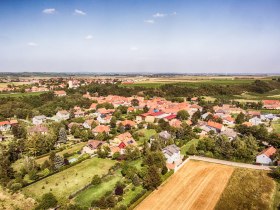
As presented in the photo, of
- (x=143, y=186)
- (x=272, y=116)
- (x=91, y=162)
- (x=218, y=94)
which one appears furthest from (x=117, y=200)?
(x=218, y=94)

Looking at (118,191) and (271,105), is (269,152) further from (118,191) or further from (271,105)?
(271,105)

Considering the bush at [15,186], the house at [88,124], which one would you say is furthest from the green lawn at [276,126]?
the bush at [15,186]

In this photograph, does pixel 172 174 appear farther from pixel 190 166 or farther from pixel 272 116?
pixel 272 116

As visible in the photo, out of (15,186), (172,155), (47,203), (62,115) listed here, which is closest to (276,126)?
(172,155)

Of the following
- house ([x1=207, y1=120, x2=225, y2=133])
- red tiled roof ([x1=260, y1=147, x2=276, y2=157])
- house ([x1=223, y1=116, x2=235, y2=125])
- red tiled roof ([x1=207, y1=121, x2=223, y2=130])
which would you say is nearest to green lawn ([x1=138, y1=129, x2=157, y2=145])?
house ([x1=207, y1=120, x2=225, y2=133])

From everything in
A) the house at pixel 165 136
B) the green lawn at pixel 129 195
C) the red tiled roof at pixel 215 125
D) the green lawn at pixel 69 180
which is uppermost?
the red tiled roof at pixel 215 125

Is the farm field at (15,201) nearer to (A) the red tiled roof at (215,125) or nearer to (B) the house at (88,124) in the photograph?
(B) the house at (88,124)

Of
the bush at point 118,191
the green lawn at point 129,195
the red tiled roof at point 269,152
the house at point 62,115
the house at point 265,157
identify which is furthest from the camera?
the house at point 62,115
